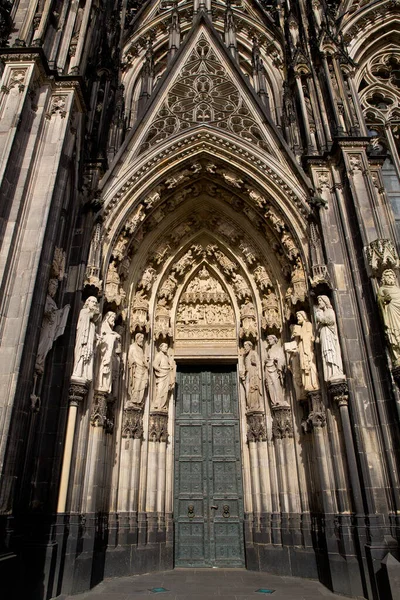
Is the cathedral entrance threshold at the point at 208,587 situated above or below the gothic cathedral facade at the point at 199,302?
below

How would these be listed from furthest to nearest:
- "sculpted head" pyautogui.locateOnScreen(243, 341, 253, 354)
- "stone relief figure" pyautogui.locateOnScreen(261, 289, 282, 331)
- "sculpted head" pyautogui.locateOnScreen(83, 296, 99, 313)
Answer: "sculpted head" pyautogui.locateOnScreen(243, 341, 253, 354)
"stone relief figure" pyautogui.locateOnScreen(261, 289, 282, 331)
"sculpted head" pyautogui.locateOnScreen(83, 296, 99, 313)

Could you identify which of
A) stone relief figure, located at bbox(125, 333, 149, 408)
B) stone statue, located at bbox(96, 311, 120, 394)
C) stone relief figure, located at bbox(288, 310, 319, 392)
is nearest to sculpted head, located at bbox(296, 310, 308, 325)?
stone relief figure, located at bbox(288, 310, 319, 392)

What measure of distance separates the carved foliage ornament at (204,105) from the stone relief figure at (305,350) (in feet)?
13.9

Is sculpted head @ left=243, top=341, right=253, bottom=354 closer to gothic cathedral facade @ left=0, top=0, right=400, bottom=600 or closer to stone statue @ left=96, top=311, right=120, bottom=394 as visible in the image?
gothic cathedral facade @ left=0, top=0, right=400, bottom=600

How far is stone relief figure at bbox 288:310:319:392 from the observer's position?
7914 mm

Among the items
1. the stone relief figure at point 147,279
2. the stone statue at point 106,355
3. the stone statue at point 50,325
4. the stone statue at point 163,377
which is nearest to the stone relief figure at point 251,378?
the stone statue at point 163,377

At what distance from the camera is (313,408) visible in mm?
7816

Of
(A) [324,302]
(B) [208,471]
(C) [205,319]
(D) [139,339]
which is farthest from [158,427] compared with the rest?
(A) [324,302]

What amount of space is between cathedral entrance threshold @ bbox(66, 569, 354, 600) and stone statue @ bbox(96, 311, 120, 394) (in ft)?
10.2

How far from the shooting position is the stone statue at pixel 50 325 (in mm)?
6617

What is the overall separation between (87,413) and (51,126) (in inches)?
201

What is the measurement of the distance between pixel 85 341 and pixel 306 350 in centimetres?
409

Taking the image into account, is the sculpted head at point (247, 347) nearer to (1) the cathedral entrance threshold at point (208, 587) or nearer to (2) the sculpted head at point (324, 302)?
(2) the sculpted head at point (324, 302)

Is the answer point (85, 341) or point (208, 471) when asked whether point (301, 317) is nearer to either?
point (208, 471)
